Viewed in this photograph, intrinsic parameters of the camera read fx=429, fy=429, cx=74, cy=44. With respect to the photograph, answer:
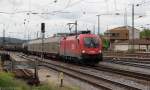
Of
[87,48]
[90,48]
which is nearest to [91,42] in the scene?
[90,48]

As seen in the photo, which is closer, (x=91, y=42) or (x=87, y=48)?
(x=87, y=48)

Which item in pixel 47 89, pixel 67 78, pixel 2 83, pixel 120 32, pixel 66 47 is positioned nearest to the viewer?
pixel 2 83

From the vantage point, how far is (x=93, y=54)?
3691 centimetres

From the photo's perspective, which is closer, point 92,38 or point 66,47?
point 92,38

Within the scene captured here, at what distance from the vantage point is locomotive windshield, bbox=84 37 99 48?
1470 inches

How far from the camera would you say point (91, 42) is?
37.6 metres

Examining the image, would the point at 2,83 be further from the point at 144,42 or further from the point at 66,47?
the point at 144,42

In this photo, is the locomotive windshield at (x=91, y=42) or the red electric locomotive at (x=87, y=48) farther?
the locomotive windshield at (x=91, y=42)

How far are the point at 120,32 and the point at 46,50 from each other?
3764 inches

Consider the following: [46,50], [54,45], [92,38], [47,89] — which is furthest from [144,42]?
[47,89]

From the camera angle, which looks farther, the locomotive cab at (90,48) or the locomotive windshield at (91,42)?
the locomotive windshield at (91,42)

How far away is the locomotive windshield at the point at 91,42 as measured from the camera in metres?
37.3

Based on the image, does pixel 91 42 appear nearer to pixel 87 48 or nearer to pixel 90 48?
pixel 90 48

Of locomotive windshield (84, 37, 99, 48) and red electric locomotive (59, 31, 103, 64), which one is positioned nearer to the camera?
red electric locomotive (59, 31, 103, 64)
